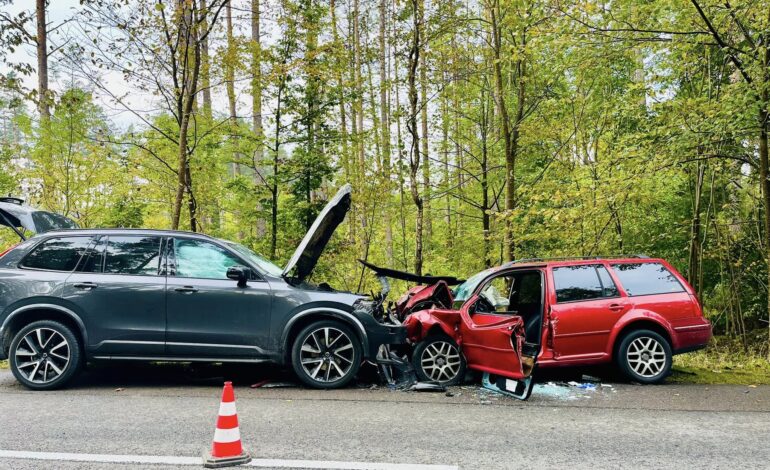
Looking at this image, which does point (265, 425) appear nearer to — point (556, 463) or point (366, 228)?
point (556, 463)

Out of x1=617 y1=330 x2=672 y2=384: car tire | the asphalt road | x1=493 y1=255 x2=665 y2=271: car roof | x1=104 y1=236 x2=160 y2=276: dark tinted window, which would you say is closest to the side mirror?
x1=104 y1=236 x2=160 y2=276: dark tinted window

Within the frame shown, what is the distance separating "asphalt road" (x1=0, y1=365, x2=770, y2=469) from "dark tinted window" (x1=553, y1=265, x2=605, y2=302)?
1.17 m

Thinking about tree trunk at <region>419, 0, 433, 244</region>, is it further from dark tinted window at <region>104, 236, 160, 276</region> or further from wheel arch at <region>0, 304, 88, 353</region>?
Result: wheel arch at <region>0, 304, 88, 353</region>

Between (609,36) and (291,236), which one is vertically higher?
(609,36)

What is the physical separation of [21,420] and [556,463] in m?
4.89

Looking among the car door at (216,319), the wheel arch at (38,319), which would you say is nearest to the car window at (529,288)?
the car door at (216,319)

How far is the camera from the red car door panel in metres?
5.72

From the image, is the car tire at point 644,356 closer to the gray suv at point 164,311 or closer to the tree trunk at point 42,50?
the gray suv at point 164,311

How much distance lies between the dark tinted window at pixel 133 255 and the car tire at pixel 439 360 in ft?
11.7

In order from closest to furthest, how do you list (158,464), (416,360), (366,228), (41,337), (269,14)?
(158,464)
(41,337)
(416,360)
(269,14)
(366,228)

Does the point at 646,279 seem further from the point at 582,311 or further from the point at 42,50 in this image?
the point at 42,50

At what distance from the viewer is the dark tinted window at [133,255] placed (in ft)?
20.7

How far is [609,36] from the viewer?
775cm

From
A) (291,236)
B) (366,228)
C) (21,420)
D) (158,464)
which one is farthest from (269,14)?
(158,464)
